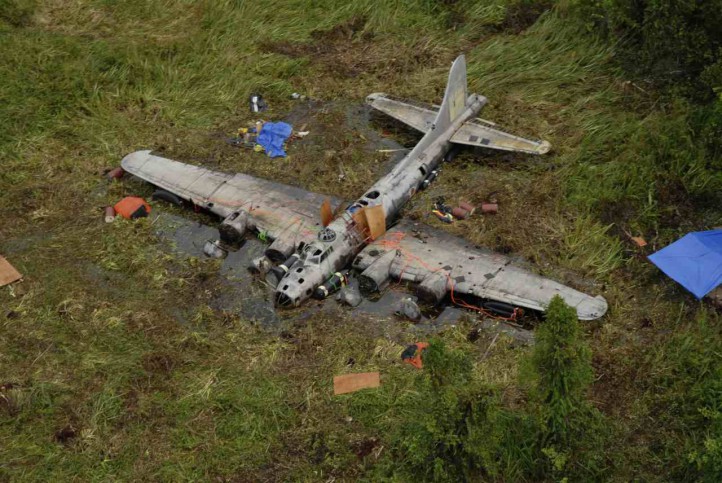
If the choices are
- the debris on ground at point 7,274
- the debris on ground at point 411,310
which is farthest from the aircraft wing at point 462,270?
the debris on ground at point 7,274

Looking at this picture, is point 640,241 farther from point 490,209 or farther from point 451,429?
point 451,429

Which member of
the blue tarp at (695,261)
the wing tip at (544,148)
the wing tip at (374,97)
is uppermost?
the blue tarp at (695,261)

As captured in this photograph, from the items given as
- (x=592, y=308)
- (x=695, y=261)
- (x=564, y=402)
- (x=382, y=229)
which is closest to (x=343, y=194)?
(x=382, y=229)

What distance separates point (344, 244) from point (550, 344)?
6.75 m

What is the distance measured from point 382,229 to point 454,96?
15.3 ft

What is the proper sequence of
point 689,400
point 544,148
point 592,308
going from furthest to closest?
point 544,148, point 592,308, point 689,400

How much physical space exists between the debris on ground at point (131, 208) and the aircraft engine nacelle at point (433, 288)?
7843 millimetres

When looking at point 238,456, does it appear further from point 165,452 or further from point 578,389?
point 578,389

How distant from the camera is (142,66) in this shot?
22.8m

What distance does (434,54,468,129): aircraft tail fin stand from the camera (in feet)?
60.1

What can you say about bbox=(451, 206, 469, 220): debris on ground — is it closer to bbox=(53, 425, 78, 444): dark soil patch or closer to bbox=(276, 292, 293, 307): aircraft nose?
bbox=(276, 292, 293, 307): aircraft nose

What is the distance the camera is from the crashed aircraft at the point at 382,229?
589 inches

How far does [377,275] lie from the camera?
1542 centimetres

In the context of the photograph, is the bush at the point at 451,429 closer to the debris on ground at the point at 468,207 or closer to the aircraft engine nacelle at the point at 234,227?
the debris on ground at the point at 468,207
